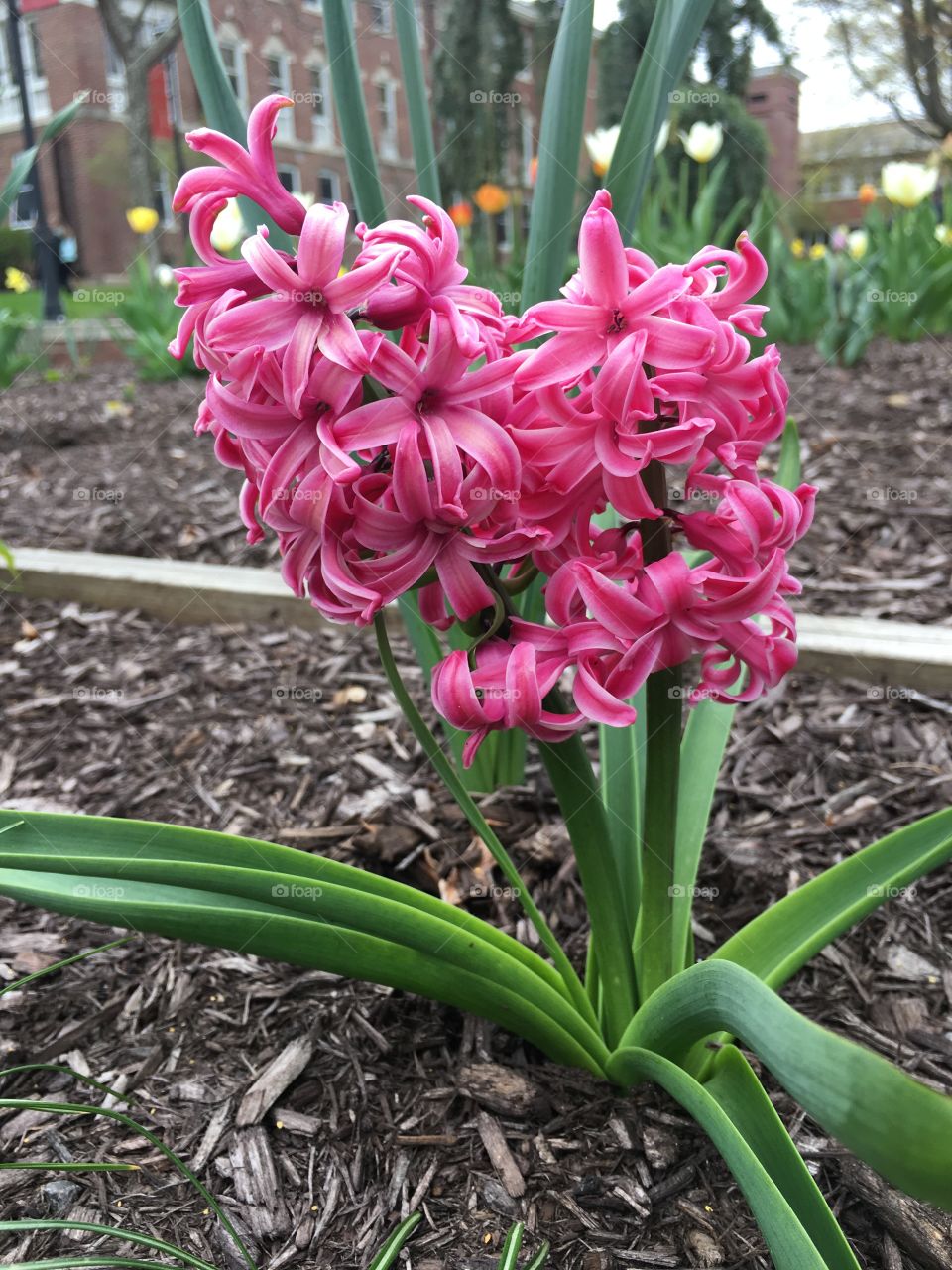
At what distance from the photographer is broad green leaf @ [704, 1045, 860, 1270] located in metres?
0.75

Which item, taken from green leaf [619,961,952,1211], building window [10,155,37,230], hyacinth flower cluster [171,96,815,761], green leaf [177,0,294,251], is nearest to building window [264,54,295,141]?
building window [10,155,37,230]

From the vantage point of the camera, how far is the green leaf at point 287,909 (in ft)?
2.74

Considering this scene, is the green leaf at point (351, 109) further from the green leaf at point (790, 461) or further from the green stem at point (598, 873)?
the green stem at point (598, 873)

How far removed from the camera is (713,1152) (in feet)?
3.48

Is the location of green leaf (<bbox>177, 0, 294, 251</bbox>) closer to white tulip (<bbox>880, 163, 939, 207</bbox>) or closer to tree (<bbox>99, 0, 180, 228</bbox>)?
white tulip (<bbox>880, 163, 939, 207</bbox>)

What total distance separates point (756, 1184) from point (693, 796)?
23.1 inches

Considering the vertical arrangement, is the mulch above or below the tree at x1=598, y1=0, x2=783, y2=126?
below

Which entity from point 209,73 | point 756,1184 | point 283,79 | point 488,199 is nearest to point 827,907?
point 756,1184

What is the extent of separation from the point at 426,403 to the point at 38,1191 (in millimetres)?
967

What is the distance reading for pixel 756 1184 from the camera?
714mm

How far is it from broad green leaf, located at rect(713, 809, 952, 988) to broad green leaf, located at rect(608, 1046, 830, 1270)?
21 cm

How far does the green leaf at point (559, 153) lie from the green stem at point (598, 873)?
62cm

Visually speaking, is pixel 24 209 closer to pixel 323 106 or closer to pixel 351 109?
pixel 323 106

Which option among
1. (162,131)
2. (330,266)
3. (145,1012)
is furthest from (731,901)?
(162,131)
